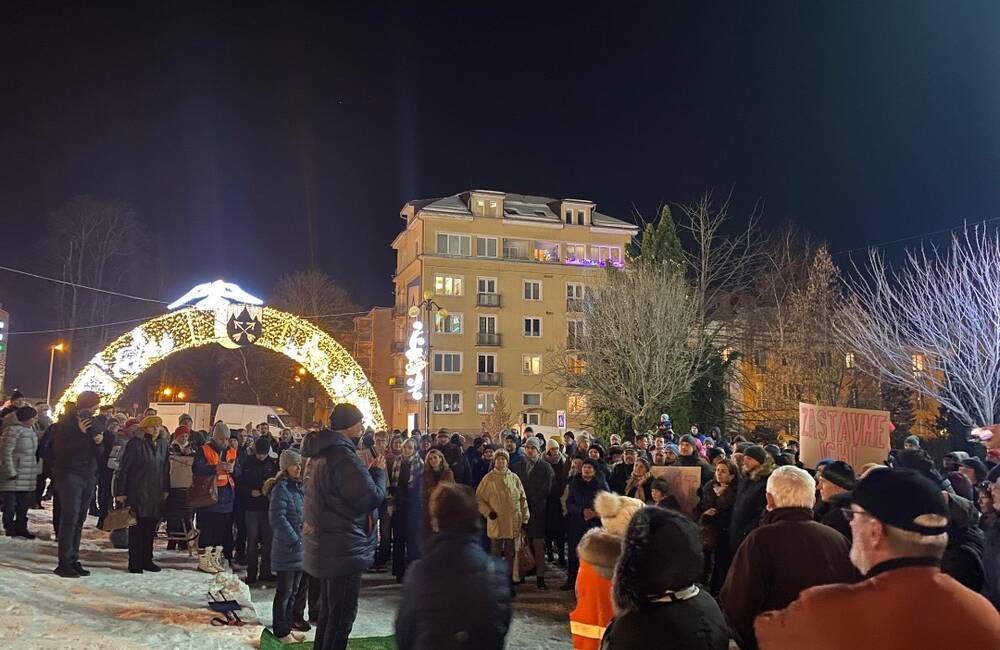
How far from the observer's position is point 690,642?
268cm

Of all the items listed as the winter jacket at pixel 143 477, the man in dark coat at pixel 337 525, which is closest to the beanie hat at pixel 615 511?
the man in dark coat at pixel 337 525

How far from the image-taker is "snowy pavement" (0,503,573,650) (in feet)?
22.2


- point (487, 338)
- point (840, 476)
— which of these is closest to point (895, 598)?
point (840, 476)

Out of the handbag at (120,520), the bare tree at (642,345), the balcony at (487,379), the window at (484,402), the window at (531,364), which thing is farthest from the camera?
the window at (531,364)

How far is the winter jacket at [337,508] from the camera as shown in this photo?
5902 millimetres

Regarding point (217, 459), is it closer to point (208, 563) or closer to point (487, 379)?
point (208, 563)

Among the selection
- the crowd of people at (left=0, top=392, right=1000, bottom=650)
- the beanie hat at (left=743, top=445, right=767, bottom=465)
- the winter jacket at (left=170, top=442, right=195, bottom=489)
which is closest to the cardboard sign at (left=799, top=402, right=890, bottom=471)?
the crowd of people at (left=0, top=392, right=1000, bottom=650)

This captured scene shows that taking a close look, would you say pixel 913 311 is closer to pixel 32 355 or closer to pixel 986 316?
pixel 986 316

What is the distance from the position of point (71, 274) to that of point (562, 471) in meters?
36.6

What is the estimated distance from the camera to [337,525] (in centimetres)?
595

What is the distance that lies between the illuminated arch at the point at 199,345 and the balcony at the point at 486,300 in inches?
1302

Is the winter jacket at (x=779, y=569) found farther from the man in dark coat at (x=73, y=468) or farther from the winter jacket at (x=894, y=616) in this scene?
the man in dark coat at (x=73, y=468)

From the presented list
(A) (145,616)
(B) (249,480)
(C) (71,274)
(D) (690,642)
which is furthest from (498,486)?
(C) (71,274)

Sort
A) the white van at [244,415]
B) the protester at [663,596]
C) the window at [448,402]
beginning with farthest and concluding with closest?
1. the window at [448,402]
2. the white van at [244,415]
3. the protester at [663,596]
